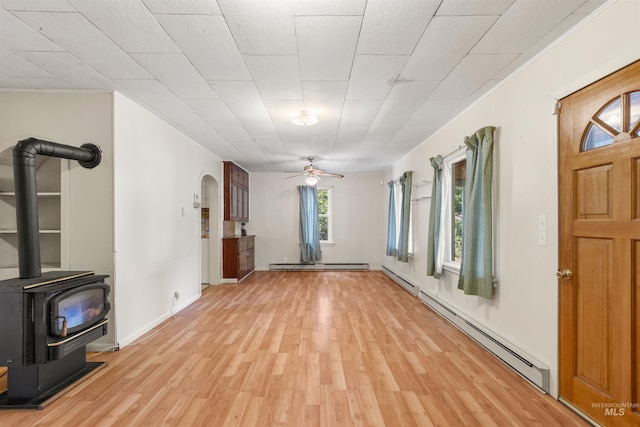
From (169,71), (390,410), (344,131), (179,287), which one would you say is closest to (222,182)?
(179,287)

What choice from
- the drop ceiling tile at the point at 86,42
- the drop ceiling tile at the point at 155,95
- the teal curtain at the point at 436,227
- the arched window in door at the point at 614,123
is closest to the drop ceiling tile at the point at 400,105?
the teal curtain at the point at 436,227

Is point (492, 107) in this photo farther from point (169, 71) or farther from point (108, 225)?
point (108, 225)

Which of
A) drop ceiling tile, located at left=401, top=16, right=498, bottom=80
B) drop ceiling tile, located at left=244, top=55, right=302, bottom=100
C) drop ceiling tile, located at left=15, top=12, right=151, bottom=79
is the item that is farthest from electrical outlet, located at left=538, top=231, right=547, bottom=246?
drop ceiling tile, located at left=15, top=12, right=151, bottom=79

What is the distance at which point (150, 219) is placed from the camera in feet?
12.4

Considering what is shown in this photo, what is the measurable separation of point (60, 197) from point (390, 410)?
12.2 ft

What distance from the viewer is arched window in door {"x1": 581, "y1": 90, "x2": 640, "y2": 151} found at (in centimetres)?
174

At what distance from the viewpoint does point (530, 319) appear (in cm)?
256

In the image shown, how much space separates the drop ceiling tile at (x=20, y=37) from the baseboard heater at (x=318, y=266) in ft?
21.4

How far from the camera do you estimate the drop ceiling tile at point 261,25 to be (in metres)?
1.89

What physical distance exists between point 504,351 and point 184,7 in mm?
3599

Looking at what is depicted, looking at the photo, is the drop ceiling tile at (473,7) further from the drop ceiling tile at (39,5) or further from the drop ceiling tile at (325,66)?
the drop ceiling tile at (39,5)

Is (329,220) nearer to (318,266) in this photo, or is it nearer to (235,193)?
(318,266)

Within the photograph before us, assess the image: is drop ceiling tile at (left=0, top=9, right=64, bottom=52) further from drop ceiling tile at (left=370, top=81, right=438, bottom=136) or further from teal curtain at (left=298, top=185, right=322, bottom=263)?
teal curtain at (left=298, top=185, right=322, bottom=263)

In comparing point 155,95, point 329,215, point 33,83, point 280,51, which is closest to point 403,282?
point 329,215
